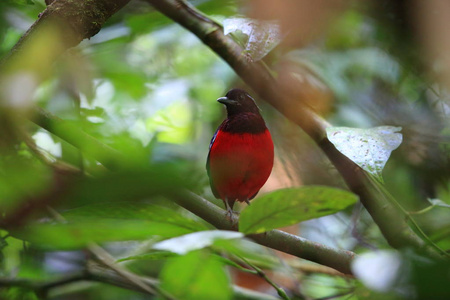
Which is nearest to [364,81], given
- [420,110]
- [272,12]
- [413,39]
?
[420,110]

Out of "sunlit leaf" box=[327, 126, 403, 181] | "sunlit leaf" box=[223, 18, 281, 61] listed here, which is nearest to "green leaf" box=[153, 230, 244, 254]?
"sunlit leaf" box=[327, 126, 403, 181]

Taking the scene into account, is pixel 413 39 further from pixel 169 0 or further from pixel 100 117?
pixel 100 117

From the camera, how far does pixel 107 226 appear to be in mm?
512

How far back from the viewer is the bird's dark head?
7.46 ft

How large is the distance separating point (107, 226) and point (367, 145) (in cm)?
87

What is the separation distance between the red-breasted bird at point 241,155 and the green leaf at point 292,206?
106 centimetres

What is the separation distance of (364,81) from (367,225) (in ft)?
2.45

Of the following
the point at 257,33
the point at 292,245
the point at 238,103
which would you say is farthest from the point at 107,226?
the point at 238,103

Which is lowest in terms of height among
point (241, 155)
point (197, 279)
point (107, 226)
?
point (241, 155)

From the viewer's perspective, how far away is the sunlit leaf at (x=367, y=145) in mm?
1186

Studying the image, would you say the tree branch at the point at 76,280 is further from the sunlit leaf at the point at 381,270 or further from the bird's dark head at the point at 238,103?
the bird's dark head at the point at 238,103

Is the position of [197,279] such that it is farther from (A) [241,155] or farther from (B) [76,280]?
(A) [241,155]

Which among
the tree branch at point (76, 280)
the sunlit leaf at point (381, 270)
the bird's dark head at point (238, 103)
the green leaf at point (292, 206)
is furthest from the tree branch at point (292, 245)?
the bird's dark head at point (238, 103)

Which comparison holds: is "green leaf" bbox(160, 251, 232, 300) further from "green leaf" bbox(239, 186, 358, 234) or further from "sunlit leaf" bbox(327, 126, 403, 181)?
"sunlit leaf" bbox(327, 126, 403, 181)
